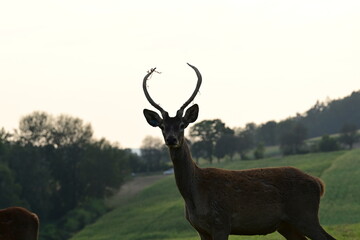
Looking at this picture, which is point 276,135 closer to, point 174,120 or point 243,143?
point 243,143

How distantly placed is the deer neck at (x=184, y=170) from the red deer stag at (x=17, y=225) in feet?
12.6

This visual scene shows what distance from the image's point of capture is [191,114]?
13.3m

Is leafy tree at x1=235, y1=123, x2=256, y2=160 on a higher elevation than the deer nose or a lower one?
higher

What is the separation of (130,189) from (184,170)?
341 feet

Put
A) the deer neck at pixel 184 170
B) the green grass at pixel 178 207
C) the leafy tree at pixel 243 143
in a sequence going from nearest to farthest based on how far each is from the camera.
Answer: the deer neck at pixel 184 170
the green grass at pixel 178 207
the leafy tree at pixel 243 143

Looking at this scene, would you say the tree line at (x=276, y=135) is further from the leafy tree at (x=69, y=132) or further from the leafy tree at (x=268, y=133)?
the leafy tree at (x=69, y=132)

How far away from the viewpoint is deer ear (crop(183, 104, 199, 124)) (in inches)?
521

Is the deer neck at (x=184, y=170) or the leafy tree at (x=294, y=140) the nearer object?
the deer neck at (x=184, y=170)

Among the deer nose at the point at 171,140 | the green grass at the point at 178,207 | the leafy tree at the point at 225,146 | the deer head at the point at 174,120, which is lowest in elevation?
the green grass at the point at 178,207

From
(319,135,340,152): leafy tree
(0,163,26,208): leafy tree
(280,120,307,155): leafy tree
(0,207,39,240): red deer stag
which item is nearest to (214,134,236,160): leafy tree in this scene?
(280,120,307,155): leafy tree

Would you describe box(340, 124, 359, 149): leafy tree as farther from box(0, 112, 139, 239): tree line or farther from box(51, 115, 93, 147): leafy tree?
box(51, 115, 93, 147): leafy tree

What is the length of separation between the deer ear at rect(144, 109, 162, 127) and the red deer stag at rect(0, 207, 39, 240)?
12.4 ft

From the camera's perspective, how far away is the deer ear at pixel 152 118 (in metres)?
13.3

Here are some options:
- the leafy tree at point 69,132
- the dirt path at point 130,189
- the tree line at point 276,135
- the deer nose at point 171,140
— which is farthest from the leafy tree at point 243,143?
the deer nose at point 171,140
